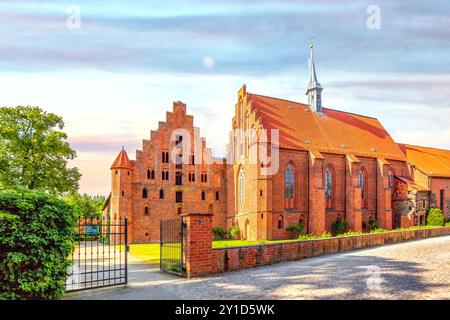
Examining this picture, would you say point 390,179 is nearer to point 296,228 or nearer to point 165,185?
point 296,228

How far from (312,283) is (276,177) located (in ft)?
77.9

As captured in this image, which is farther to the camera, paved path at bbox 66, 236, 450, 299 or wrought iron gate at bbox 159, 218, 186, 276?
wrought iron gate at bbox 159, 218, 186, 276

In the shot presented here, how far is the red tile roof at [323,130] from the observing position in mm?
35500

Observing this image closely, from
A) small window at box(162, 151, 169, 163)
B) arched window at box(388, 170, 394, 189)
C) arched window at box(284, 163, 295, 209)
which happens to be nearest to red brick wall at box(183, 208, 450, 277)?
arched window at box(284, 163, 295, 209)

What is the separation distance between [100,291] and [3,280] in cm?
245

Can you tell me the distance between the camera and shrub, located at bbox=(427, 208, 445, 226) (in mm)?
35625

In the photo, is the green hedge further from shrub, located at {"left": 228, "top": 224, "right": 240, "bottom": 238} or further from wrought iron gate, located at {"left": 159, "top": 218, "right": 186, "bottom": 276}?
shrub, located at {"left": 228, "top": 224, "right": 240, "bottom": 238}

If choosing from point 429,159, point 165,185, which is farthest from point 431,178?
point 165,185

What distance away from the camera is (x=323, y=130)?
127 feet

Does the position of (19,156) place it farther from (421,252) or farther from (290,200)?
(421,252)

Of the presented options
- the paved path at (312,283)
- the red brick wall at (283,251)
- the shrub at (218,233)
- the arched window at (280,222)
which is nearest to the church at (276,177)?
the arched window at (280,222)

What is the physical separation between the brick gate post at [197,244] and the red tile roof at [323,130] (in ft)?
74.3

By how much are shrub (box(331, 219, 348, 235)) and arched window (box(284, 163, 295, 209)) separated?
486 cm
